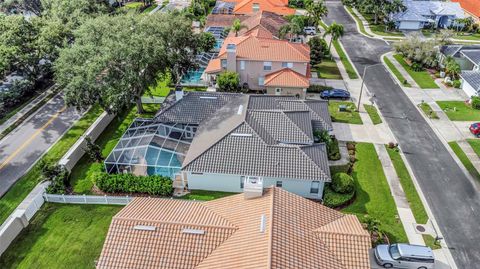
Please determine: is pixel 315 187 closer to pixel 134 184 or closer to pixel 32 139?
pixel 134 184

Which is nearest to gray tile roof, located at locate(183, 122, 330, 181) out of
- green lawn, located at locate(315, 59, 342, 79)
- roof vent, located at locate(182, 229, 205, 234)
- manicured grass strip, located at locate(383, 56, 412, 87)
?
roof vent, located at locate(182, 229, 205, 234)

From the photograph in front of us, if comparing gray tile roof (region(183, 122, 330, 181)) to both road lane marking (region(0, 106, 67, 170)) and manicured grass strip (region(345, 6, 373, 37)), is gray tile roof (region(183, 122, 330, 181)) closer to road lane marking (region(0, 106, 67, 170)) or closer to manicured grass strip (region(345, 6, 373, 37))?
road lane marking (region(0, 106, 67, 170))

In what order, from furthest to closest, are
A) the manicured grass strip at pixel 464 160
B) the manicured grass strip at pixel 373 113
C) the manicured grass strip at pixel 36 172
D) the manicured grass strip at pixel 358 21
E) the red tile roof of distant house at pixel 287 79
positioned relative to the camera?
the manicured grass strip at pixel 358 21 → the red tile roof of distant house at pixel 287 79 → the manicured grass strip at pixel 373 113 → the manicured grass strip at pixel 464 160 → the manicured grass strip at pixel 36 172

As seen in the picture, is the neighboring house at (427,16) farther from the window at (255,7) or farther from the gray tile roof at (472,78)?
the gray tile roof at (472,78)

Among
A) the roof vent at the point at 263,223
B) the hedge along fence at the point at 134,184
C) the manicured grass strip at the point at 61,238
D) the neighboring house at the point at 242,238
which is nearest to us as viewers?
the neighboring house at the point at 242,238

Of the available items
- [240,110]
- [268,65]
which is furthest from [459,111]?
[240,110]

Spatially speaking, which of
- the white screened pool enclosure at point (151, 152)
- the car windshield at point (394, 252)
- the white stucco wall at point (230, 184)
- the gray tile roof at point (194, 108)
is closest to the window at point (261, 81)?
the gray tile roof at point (194, 108)

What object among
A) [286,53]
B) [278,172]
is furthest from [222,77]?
[278,172]
